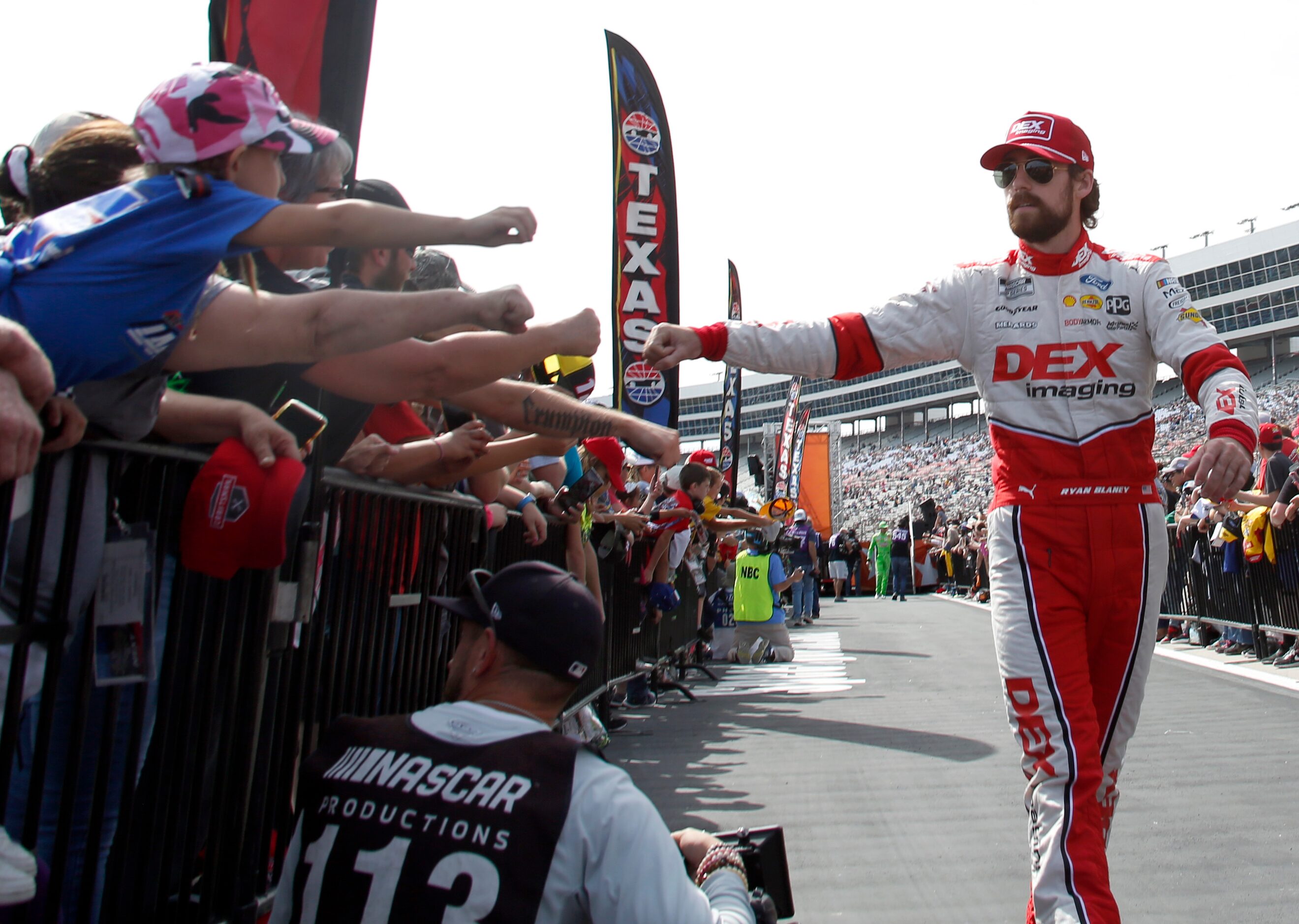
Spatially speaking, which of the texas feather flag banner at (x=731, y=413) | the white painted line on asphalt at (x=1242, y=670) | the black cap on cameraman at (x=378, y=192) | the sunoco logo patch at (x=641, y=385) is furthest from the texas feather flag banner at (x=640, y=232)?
the texas feather flag banner at (x=731, y=413)

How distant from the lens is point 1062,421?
10.8 feet

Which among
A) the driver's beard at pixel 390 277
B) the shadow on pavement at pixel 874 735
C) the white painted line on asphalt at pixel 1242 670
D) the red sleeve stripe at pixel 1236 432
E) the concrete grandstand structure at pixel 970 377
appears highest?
the concrete grandstand structure at pixel 970 377

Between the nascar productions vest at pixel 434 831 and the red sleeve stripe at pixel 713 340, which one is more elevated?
the red sleeve stripe at pixel 713 340

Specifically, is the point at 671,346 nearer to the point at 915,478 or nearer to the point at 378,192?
the point at 378,192

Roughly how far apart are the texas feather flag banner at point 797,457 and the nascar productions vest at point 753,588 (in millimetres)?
13325

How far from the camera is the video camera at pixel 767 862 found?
7.39ft

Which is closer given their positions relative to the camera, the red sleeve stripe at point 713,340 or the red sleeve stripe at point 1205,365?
the red sleeve stripe at point 1205,365

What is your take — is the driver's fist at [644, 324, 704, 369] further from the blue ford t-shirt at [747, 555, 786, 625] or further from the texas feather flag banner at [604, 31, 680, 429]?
the blue ford t-shirt at [747, 555, 786, 625]

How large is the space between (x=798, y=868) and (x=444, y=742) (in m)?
2.20

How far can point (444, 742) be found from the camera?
190 centimetres

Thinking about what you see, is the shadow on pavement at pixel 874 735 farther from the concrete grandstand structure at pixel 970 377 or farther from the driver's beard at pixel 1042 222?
the concrete grandstand structure at pixel 970 377

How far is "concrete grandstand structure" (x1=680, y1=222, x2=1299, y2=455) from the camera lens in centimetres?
6812

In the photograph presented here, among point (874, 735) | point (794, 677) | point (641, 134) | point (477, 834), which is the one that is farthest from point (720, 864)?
point (641, 134)

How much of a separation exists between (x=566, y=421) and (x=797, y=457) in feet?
83.6
